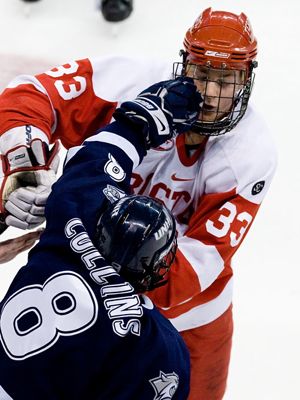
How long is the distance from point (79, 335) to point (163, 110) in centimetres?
56

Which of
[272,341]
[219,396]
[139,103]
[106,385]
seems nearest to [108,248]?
[106,385]

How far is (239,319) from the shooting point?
2.92 meters

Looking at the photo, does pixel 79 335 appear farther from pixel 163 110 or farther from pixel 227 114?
pixel 227 114

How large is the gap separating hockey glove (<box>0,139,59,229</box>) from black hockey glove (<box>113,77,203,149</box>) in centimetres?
22

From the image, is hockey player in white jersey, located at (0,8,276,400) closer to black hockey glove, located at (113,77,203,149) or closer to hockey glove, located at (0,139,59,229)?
hockey glove, located at (0,139,59,229)

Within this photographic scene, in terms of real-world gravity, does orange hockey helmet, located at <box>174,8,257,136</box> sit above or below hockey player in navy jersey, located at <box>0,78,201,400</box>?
above

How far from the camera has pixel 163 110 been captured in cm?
194

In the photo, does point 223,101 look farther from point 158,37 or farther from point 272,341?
point 158,37

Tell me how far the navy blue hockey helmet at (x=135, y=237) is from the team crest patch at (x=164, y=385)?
0.17 m

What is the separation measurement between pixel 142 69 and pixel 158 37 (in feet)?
5.60

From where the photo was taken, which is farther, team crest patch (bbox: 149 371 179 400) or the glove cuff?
the glove cuff

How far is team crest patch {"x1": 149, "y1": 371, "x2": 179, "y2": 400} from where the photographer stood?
1.63 meters

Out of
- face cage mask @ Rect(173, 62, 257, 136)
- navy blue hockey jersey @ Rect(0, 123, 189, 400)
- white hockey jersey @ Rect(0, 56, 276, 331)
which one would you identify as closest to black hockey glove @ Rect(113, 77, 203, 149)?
face cage mask @ Rect(173, 62, 257, 136)

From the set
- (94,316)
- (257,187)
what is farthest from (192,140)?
(94,316)
